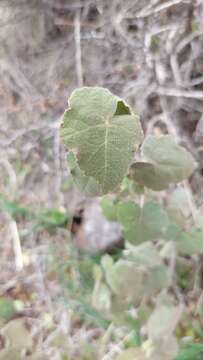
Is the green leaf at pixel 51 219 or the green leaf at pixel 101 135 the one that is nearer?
the green leaf at pixel 101 135

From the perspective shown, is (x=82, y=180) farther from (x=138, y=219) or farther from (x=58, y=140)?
(x=58, y=140)

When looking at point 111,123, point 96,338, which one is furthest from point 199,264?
point 111,123

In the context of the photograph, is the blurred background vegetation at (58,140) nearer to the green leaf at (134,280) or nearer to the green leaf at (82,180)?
the green leaf at (134,280)

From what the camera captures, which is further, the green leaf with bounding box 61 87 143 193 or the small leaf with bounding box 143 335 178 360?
the small leaf with bounding box 143 335 178 360

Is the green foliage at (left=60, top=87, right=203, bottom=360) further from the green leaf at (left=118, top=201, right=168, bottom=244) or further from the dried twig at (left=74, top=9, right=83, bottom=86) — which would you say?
the dried twig at (left=74, top=9, right=83, bottom=86)

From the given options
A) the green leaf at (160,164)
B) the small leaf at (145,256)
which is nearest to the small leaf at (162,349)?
the small leaf at (145,256)

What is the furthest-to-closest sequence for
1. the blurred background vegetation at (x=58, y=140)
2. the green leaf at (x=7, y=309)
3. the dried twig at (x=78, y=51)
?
1. the dried twig at (x=78, y=51)
2. the green leaf at (x=7, y=309)
3. the blurred background vegetation at (x=58, y=140)

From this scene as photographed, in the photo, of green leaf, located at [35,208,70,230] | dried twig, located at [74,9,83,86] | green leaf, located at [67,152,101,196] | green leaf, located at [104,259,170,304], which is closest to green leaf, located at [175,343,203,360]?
green leaf, located at [104,259,170,304]
